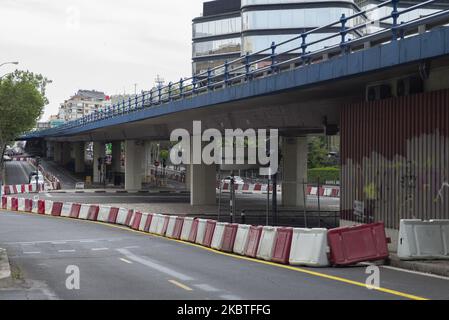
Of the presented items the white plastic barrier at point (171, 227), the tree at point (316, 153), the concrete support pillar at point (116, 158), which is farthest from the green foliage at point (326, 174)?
the white plastic barrier at point (171, 227)

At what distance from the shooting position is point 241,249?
A: 19062 mm

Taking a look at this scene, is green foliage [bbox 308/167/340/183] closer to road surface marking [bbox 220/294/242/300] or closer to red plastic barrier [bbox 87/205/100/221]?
red plastic barrier [bbox 87/205/100/221]

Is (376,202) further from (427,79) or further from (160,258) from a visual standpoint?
(160,258)

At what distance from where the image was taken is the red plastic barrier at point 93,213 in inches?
1348

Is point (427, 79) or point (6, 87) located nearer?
point (427, 79)

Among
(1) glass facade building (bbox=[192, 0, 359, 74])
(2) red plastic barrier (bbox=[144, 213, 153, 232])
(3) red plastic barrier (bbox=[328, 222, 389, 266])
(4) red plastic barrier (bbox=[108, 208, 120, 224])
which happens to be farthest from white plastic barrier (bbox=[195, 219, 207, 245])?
(1) glass facade building (bbox=[192, 0, 359, 74])

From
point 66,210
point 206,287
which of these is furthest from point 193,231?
point 66,210

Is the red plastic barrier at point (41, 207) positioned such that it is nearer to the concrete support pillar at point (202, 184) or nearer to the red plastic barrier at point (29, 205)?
the red plastic barrier at point (29, 205)

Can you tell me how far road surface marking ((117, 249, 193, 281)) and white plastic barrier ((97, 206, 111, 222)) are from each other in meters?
13.2

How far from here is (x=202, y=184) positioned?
143ft

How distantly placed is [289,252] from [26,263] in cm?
644

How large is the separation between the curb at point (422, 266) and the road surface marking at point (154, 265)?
485 cm

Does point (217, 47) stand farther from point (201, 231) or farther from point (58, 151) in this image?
point (201, 231)
